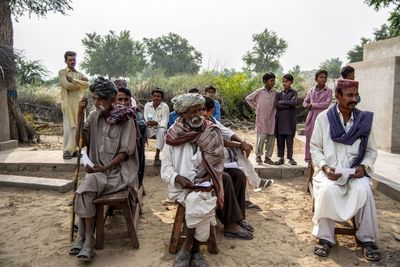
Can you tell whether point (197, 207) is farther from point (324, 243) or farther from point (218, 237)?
point (324, 243)

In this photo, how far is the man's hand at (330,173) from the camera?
342cm

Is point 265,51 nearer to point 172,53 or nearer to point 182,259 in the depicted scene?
point 172,53

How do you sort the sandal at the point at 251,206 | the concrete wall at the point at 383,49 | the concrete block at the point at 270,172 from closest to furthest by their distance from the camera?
the sandal at the point at 251,206 < the concrete block at the point at 270,172 < the concrete wall at the point at 383,49

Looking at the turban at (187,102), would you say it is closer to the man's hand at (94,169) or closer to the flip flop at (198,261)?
the man's hand at (94,169)

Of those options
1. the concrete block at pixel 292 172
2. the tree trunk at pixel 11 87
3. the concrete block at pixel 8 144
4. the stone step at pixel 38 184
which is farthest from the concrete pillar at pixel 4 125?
the concrete block at pixel 292 172

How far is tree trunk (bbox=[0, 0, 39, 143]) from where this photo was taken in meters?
7.78

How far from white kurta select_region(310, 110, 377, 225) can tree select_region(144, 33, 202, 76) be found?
49.6 metres

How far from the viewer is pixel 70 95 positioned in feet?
22.8

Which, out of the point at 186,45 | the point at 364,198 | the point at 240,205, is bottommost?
the point at 240,205

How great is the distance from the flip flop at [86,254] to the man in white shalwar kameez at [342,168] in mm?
2093

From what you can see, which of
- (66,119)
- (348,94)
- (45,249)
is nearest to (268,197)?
(348,94)

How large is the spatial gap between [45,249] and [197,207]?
1.63m

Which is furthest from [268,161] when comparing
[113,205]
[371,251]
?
[113,205]

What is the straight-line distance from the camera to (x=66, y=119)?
A: 6.96 meters
